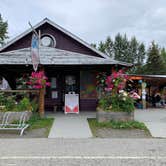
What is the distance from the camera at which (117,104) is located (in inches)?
455

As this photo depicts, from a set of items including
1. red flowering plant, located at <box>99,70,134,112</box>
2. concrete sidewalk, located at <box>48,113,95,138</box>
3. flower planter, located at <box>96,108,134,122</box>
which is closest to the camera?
concrete sidewalk, located at <box>48,113,95,138</box>

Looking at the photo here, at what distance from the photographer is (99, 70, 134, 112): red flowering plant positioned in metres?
11.4

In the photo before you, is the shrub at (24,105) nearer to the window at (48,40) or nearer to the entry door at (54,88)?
the entry door at (54,88)

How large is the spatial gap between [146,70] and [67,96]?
1617 inches

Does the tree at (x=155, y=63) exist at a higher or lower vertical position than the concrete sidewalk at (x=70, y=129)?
higher

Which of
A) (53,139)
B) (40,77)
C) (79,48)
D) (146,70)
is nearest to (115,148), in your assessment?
(53,139)

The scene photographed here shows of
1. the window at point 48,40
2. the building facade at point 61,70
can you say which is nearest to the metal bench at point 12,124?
the building facade at point 61,70

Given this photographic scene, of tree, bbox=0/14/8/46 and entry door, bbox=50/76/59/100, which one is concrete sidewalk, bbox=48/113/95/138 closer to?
entry door, bbox=50/76/59/100

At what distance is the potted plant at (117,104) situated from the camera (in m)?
11.2

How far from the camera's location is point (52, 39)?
17141 millimetres

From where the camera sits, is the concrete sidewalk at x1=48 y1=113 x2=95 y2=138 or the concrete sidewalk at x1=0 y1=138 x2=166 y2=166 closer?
the concrete sidewalk at x1=0 y1=138 x2=166 y2=166

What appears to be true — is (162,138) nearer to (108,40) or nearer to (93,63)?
(93,63)

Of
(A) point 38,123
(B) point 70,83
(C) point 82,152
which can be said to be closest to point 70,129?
(A) point 38,123

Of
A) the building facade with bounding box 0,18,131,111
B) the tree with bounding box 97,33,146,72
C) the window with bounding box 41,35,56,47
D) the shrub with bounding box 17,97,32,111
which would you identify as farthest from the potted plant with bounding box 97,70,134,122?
the tree with bounding box 97,33,146,72
